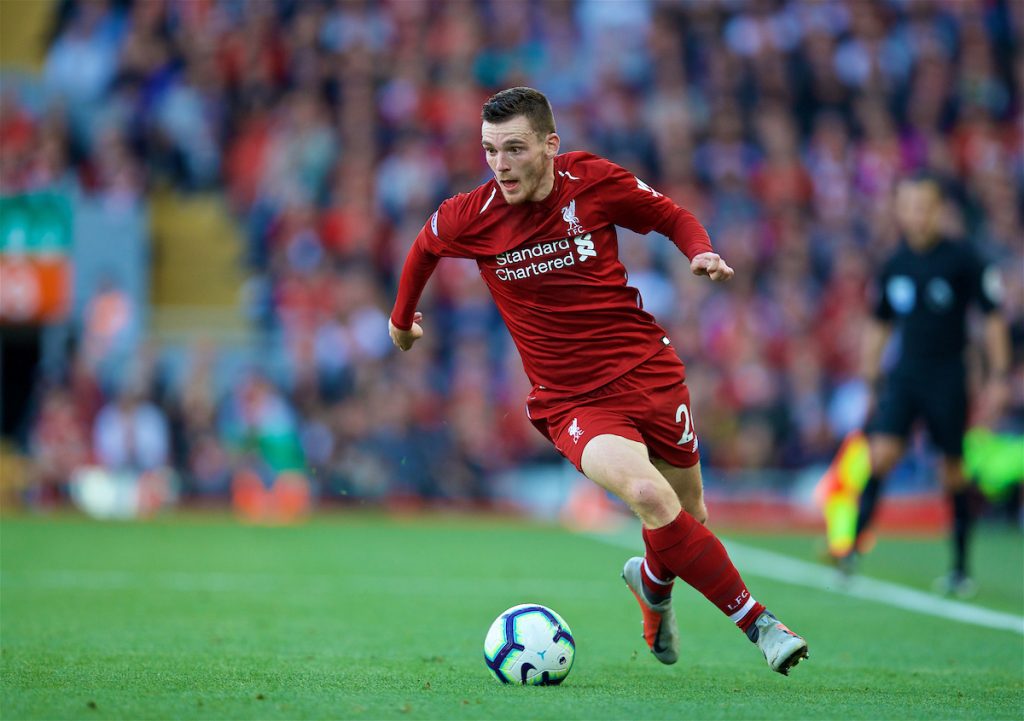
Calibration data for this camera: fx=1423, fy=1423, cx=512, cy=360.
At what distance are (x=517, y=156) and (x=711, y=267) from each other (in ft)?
3.01

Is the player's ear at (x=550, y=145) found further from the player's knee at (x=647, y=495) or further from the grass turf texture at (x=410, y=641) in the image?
the grass turf texture at (x=410, y=641)

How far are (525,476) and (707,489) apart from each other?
224 centimetres

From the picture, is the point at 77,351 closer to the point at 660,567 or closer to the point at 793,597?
the point at 793,597

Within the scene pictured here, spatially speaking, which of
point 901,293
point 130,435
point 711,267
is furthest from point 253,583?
point 130,435

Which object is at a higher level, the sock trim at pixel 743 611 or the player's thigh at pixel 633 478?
the player's thigh at pixel 633 478

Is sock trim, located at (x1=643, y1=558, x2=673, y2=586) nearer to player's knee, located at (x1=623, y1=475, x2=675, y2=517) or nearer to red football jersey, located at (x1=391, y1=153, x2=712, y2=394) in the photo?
player's knee, located at (x1=623, y1=475, x2=675, y2=517)

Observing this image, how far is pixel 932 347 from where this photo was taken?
31.5 feet

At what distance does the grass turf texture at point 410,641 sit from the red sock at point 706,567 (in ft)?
1.01

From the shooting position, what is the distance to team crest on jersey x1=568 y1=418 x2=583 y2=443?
18.3ft

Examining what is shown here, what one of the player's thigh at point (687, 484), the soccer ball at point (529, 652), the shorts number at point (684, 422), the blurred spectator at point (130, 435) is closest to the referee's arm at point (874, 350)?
the player's thigh at point (687, 484)

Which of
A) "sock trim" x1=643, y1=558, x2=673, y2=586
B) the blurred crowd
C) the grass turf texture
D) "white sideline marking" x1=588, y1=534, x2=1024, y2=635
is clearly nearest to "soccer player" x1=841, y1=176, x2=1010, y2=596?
"white sideline marking" x1=588, y1=534, x2=1024, y2=635

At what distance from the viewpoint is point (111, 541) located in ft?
42.4

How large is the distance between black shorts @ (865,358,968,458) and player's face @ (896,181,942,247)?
87 cm

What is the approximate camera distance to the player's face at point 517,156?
5.59 metres
